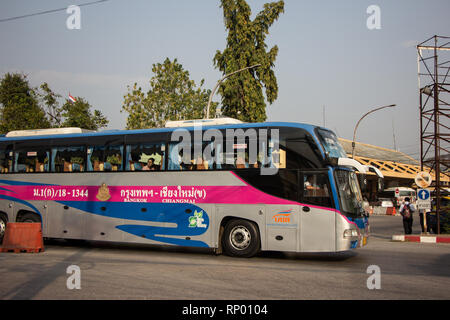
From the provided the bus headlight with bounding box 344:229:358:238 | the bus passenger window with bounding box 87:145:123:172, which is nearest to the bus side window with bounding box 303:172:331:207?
the bus headlight with bounding box 344:229:358:238

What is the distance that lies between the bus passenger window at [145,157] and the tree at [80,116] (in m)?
30.0

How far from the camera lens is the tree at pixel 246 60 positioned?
2842 centimetres

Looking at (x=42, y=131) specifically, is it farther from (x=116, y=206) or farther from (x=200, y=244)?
(x=200, y=244)

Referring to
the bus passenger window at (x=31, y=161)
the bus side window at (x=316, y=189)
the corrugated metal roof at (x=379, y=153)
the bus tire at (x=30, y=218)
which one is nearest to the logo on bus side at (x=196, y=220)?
the bus side window at (x=316, y=189)

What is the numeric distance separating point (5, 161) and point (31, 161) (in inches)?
47.5

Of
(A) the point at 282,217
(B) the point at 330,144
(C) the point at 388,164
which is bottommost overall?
(A) the point at 282,217

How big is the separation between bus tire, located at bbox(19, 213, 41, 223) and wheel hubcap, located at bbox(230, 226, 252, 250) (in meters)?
6.92

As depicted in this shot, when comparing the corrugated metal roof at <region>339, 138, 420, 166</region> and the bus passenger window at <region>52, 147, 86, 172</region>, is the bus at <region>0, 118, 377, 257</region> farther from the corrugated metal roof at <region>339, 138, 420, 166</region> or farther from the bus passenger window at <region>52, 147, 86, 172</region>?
the corrugated metal roof at <region>339, 138, 420, 166</region>

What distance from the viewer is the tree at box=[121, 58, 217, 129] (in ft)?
111

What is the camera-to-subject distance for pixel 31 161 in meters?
16.3

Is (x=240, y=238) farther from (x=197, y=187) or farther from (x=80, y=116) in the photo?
(x=80, y=116)

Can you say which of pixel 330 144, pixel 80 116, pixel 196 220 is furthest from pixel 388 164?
pixel 196 220

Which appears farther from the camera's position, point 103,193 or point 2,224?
point 2,224

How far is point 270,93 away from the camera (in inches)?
1155
